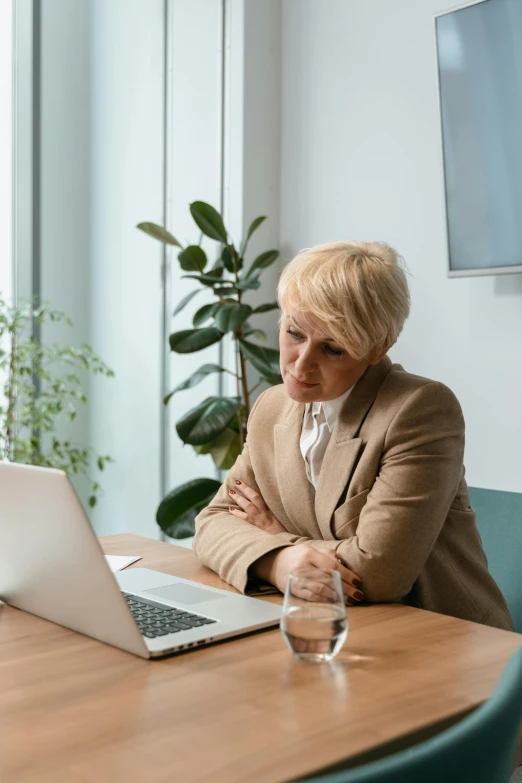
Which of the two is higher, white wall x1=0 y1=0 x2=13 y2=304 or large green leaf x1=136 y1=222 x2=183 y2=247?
white wall x1=0 y1=0 x2=13 y2=304

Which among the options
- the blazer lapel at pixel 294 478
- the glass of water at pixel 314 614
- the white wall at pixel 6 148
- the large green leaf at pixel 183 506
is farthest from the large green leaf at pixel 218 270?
the glass of water at pixel 314 614

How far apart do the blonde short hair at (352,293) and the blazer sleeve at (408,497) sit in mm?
136

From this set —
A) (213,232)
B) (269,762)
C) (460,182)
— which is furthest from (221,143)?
(269,762)

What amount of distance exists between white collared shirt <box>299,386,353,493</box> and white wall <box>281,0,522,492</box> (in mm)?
1033

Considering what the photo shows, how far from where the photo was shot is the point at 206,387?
3676 millimetres

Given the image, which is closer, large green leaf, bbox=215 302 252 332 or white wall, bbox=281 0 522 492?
white wall, bbox=281 0 522 492

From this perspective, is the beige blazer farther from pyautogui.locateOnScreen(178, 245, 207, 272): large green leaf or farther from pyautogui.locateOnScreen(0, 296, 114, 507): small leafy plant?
pyautogui.locateOnScreen(0, 296, 114, 507): small leafy plant

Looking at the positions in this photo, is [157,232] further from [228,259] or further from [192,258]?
[228,259]

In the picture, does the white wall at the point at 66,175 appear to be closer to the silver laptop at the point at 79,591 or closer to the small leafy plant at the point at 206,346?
the small leafy plant at the point at 206,346

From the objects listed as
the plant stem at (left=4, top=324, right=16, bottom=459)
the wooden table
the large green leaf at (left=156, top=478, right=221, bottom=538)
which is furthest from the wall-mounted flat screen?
the plant stem at (left=4, top=324, right=16, bottom=459)

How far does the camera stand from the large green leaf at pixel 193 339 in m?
3.03

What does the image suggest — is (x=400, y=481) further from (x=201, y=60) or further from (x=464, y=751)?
(x=201, y=60)

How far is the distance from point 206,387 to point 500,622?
219cm

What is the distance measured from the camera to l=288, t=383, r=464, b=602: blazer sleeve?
145 centimetres
